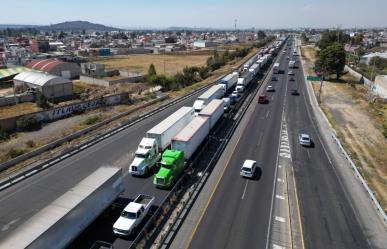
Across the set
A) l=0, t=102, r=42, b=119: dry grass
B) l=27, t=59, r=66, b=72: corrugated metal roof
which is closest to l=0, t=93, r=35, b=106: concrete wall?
l=0, t=102, r=42, b=119: dry grass

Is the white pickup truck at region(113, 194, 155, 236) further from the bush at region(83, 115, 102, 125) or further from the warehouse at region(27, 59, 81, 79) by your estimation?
the warehouse at region(27, 59, 81, 79)

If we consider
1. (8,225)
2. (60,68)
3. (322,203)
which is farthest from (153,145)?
(60,68)

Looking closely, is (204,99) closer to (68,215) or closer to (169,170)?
(169,170)

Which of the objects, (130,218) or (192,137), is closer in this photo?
(130,218)

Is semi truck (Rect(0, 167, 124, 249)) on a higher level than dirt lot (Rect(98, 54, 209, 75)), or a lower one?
lower

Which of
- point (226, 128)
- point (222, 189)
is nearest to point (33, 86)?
point (226, 128)

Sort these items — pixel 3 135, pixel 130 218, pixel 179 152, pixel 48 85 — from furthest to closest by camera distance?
pixel 48 85, pixel 3 135, pixel 179 152, pixel 130 218

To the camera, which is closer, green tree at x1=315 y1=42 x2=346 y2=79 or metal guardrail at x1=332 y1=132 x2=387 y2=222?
metal guardrail at x1=332 y1=132 x2=387 y2=222
